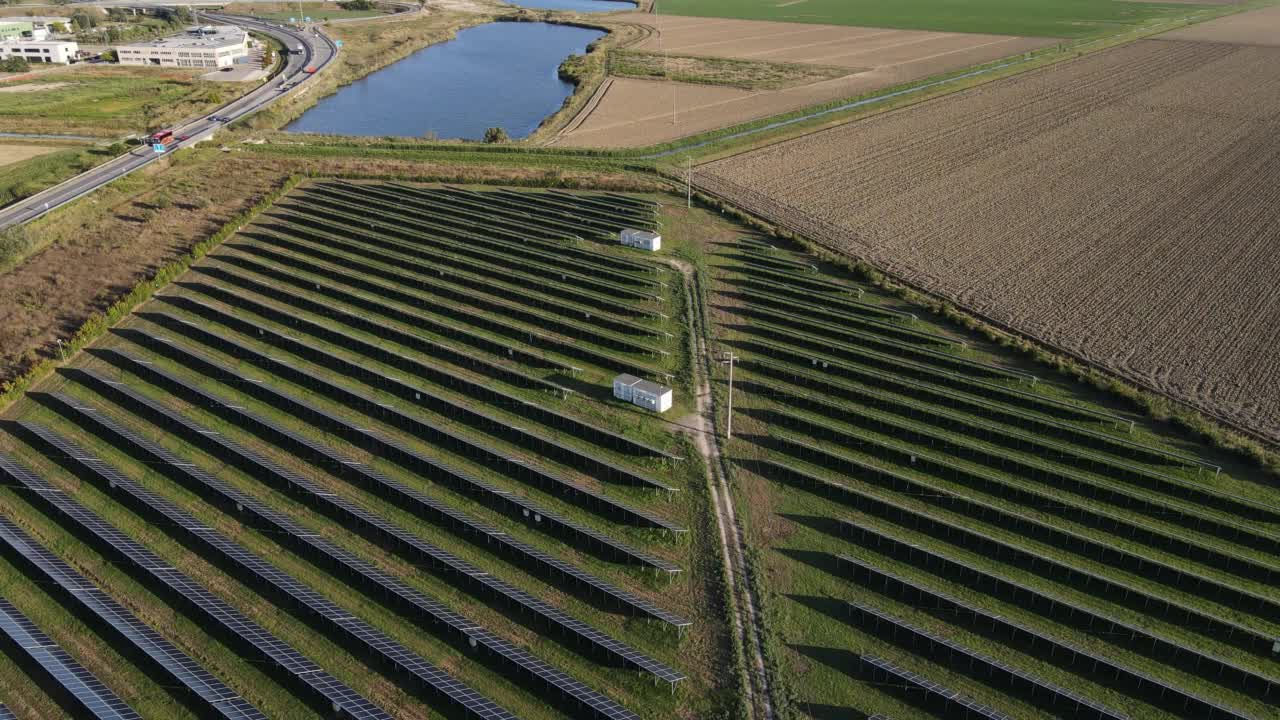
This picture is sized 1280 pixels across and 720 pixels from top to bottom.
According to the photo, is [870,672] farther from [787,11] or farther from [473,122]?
[787,11]

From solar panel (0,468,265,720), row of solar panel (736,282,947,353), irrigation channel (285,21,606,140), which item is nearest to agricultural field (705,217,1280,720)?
row of solar panel (736,282,947,353)

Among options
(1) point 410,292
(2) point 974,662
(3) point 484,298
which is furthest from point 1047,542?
(1) point 410,292

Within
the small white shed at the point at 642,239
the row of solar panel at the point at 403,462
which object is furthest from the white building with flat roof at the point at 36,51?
the small white shed at the point at 642,239

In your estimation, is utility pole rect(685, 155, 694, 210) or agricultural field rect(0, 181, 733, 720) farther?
utility pole rect(685, 155, 694, 210)

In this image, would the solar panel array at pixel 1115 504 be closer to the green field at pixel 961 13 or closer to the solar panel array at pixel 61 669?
the solar panel array at pixel 61 669

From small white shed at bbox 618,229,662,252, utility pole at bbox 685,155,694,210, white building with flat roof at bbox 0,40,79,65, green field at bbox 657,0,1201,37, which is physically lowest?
small white shed at bbox 618,229,662,252

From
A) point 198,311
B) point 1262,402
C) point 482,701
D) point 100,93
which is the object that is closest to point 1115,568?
point 1262,402

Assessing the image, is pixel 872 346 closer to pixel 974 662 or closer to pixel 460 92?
pixel 974 662

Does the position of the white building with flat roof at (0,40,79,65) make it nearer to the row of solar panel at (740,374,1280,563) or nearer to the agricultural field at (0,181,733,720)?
the agricultural field at (0,181,733,720)
